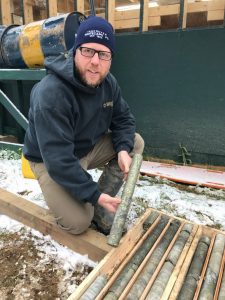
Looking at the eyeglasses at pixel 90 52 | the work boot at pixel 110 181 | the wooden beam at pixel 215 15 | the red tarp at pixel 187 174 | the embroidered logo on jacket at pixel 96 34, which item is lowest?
the red tarp at pixel 187 174

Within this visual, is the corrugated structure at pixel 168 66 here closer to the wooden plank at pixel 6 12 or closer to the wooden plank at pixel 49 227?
the wooden plank at pixel 6 12

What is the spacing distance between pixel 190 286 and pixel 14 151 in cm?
334

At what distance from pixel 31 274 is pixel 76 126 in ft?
3.48

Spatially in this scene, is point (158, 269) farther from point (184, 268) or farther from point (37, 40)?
point (37, 40)

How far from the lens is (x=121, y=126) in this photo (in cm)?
260

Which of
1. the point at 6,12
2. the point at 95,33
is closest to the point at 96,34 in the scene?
the point at 95,33

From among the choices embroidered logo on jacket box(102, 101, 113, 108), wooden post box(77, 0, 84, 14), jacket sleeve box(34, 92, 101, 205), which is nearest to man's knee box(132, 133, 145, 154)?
embroidered logo on jacket box(102, 101, 113, 108)

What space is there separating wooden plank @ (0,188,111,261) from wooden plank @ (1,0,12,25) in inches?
135

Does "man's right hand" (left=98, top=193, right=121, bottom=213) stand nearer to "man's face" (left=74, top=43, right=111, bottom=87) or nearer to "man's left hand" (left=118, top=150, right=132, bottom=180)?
"man's left hand" (left=118, top=150, right=132, bottom=180)

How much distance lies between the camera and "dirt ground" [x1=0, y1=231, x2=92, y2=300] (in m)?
1.89

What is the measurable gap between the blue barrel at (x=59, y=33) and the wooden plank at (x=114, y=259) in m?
2.41

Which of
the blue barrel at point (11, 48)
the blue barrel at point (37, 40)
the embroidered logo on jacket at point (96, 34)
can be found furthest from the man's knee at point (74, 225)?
the blue barrel at point (11, 48)

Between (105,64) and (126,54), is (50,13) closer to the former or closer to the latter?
(126,54)

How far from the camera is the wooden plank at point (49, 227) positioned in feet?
6.86
